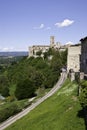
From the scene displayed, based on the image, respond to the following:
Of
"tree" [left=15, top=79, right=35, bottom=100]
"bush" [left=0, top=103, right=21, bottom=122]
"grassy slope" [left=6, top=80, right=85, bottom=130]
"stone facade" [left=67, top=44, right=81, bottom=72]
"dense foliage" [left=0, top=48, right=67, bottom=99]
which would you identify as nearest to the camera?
"grassy slope" [left=6, top=80, right=85, bottom=130]

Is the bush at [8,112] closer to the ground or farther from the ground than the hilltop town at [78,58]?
closer to the ground

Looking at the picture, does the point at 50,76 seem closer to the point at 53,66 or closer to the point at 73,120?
the point at 53,66

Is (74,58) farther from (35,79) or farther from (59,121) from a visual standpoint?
(59,121)

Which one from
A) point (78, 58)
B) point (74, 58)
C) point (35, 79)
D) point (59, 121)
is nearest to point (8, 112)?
point (59, 121)

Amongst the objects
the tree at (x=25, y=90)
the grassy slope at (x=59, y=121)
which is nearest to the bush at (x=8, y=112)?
the grassy slope at (x=59, y=121)

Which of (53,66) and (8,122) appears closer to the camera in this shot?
(8,122)

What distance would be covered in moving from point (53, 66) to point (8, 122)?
2442 inches

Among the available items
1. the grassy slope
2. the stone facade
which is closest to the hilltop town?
the stone facade

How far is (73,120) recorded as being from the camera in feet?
140

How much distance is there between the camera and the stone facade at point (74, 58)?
90438 millimetres

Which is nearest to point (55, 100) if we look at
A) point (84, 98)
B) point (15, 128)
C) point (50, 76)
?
point (15, 128)

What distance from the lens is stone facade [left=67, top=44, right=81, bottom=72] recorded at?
9044 cm

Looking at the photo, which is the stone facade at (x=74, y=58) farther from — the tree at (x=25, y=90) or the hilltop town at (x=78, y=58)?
the tree at (x=25, y=90)

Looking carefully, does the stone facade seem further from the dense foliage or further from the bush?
the bush
